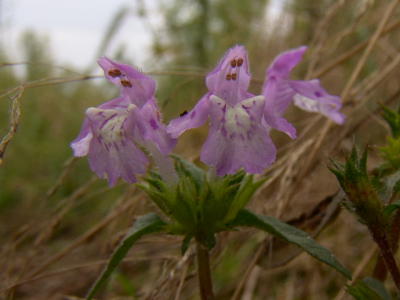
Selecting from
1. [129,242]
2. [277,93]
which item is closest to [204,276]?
[129,242]

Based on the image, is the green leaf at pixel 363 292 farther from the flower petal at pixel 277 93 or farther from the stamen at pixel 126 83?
the stamen at pixel 126 83

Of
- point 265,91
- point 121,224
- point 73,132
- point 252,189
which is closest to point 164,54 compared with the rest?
Answer: point 73,132

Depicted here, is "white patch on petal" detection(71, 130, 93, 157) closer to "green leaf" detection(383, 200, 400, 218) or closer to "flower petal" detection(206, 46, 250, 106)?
"flower petal" detection(206, 46, 250, 106)

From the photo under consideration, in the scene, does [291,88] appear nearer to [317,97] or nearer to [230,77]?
[317,97]

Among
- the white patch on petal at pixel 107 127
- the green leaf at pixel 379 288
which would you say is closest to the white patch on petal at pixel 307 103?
the green leaf at pixel 379 288

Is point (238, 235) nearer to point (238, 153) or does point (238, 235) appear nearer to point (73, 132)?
point (238, 153)

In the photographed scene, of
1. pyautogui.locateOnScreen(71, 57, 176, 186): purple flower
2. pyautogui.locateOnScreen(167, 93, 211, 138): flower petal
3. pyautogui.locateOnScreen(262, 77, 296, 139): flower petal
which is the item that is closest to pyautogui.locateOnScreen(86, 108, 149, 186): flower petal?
pyautogui.locateOnScreen(71, 57, 176, 186): purple flower
